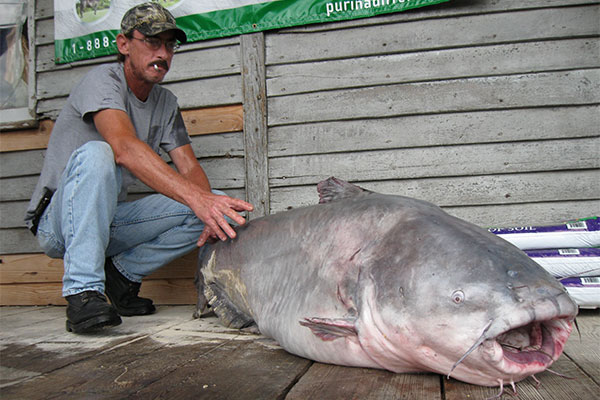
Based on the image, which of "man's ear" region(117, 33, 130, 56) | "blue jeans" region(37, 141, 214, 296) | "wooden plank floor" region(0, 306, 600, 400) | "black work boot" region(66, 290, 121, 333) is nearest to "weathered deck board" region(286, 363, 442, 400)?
"wooden plank floor" region(0, 306, 600, 400)

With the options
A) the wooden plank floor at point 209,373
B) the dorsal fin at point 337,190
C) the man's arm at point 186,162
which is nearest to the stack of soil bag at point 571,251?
the wooden plank floor at point 209,373

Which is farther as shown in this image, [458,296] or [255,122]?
[255,122]

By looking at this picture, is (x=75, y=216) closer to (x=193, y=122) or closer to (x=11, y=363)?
(x=11, y=363)

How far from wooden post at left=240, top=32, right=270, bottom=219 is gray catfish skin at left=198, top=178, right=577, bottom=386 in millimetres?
1129

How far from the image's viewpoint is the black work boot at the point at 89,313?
2.03m

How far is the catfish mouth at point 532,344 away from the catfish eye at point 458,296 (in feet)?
0.47

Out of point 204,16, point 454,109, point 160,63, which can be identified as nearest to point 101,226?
point 160,63

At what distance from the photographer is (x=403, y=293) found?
50.8 inches

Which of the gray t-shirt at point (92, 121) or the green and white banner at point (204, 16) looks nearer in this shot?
the gray t-shirt at point (92, 121)

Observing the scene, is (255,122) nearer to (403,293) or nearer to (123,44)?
(123,44)

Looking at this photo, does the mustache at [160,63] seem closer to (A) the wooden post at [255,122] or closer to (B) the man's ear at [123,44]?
(B) the man's ear at [123,44]

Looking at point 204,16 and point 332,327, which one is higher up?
point 204,16

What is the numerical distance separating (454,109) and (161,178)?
174cm

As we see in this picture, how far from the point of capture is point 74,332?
6.97ft
